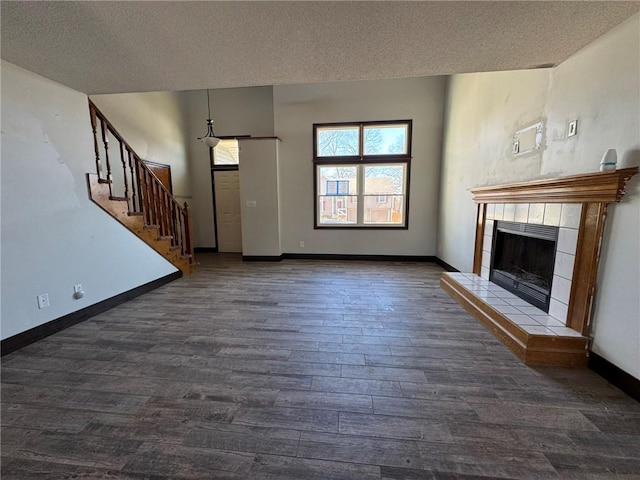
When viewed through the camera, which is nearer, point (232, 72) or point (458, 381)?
point (458, 381)

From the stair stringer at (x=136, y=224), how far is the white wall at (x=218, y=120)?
2313mm

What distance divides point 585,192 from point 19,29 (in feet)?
13.5

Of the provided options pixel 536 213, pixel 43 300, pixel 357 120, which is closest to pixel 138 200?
pixel 43 300

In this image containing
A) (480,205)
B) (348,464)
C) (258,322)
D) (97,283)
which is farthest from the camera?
(480,205)

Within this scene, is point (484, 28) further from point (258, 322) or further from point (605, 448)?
point (258, 322)

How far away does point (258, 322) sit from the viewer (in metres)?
2.70

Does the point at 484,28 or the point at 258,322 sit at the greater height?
the point at 484,28

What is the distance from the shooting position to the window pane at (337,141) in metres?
5.30

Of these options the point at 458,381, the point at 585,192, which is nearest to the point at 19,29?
the point at 458,381

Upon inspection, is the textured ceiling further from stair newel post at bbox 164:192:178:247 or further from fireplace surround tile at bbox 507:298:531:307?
fireplace surround tile at bbox 507:298:531:307

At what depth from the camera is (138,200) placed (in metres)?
3.83

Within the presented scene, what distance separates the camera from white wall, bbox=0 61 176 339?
2203 mm

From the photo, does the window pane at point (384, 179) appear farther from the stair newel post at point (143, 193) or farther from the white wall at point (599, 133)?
the stair newel post at point (143, 193)

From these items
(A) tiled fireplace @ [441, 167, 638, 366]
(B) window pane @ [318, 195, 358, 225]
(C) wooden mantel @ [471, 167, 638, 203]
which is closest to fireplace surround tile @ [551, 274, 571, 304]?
(A) tiled fireplace @ [441, 167, 638, 366]
